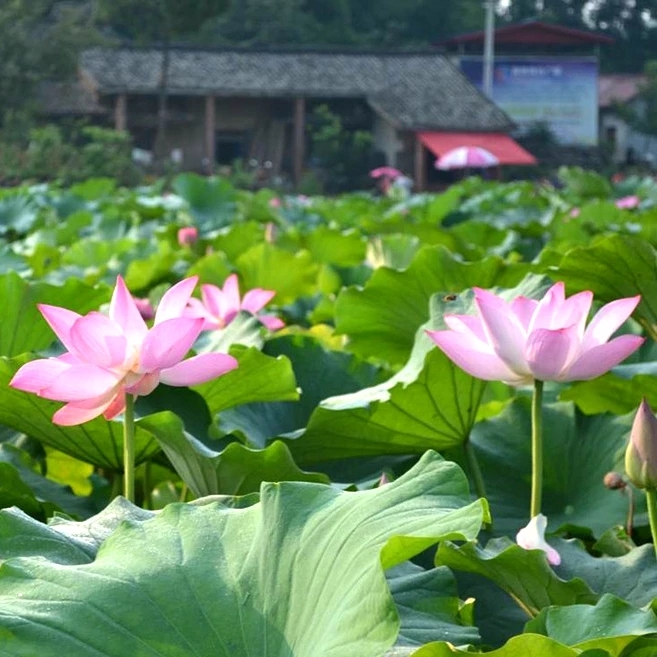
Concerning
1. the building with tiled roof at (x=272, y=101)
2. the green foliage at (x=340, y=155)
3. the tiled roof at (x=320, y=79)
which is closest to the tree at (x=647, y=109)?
the tiled roof at (x=320, y=79)

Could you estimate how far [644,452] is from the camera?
770 millimetres

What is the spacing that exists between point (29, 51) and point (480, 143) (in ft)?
28.6

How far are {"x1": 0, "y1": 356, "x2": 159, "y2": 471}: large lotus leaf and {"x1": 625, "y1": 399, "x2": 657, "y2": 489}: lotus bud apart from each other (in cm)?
33

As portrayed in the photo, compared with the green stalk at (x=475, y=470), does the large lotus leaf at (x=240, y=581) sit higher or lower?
higher

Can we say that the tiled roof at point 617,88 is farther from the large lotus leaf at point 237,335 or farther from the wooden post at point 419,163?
the large lotus leaf at point 237,335

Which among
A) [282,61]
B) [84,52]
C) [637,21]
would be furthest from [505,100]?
[637,21]

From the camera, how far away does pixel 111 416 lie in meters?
0.85

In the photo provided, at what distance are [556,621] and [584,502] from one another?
1.44 ft

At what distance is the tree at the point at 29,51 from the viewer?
23.6 metres

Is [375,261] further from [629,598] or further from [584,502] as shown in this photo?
[629,598]

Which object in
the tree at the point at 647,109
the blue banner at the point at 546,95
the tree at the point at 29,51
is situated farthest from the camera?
the tree at the point at 647,109

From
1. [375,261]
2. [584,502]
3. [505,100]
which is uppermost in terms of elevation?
[584,502]

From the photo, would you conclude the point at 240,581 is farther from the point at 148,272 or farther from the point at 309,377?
the point at 148,272

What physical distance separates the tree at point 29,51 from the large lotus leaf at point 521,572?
23.1 m
